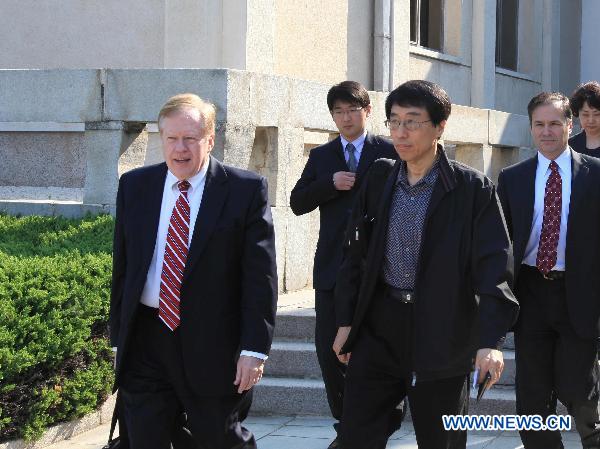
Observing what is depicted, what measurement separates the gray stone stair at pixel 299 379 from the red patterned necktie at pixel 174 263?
3.06m

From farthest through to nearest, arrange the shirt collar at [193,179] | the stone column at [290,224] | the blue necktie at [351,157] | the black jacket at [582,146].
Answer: the stone column at [290,224]
the black jacket at [582,146]
the blue necktie at [351,157]
the shirt collar at [193,179]

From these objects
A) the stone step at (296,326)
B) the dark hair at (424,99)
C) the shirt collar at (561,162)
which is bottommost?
the stone step at (296,326)

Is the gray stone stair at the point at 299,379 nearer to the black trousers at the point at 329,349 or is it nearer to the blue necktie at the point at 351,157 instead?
the black trousers at the point at 329,349

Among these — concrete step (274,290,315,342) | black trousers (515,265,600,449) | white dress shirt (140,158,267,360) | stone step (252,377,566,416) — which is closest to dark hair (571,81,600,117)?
black trousers (515,265,600,449)

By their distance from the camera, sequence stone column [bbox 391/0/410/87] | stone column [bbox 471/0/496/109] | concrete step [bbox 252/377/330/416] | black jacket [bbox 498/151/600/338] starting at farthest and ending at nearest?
1. stone column [bbox 471/0/496/109]
2. stone column [bbox 391/0/410/87]
3. concrete step [bbox 252/377/330/416]
4. black jacket [bbox 498/151/600/338]

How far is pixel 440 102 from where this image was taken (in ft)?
14.9

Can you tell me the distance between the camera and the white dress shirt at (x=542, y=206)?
5.47m

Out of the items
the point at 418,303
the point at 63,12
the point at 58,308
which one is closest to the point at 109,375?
the point at 58,308

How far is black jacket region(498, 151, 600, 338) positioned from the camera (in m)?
5.36

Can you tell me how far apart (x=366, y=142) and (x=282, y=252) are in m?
2.56

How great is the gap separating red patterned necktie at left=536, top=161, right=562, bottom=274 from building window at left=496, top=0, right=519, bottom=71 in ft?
50.5

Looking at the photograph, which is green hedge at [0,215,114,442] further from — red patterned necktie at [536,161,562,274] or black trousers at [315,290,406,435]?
red patterned necktie at [536,161,562,274]

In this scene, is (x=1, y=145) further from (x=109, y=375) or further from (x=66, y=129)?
(x=109, y=375)

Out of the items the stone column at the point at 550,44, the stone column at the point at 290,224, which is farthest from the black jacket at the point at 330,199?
the stone column at the point at 550,44
